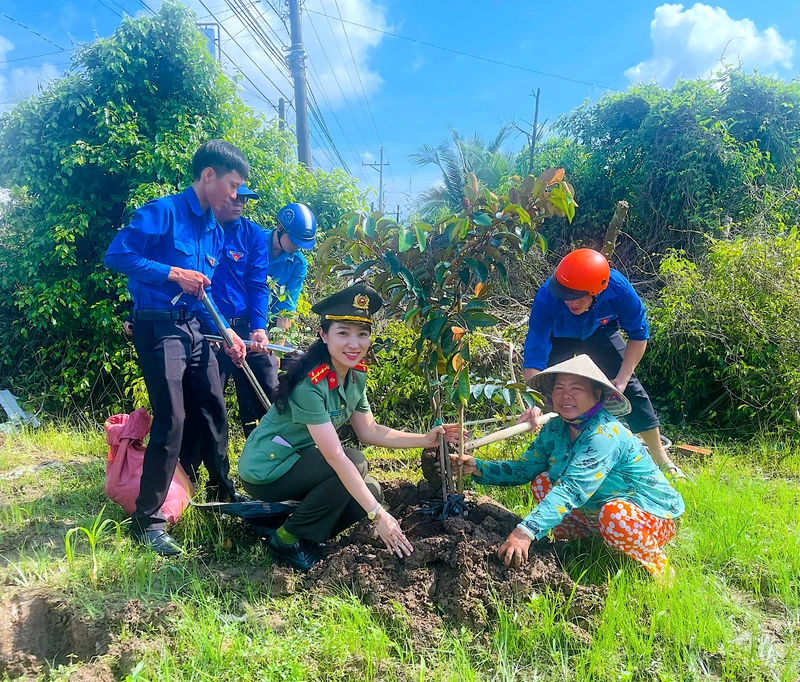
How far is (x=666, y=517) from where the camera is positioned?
2.36 meters

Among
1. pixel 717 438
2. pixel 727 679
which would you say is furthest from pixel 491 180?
pixel 727 679

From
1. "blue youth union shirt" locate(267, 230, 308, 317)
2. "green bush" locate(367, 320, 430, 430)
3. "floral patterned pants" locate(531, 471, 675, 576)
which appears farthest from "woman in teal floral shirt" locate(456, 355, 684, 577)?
"green bush" locate(367, 320, 430, 430)

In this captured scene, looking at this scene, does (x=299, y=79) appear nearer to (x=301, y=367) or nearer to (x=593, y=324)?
(x=593, y=324)

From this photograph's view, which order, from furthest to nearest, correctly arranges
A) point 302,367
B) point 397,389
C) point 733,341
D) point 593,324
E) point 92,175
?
point 92,175, point 733,341, point 397,389, point 593,324, point 302,367

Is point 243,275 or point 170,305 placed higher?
point 243,275

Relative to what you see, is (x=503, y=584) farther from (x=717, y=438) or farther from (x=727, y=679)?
(x=717, y=438)

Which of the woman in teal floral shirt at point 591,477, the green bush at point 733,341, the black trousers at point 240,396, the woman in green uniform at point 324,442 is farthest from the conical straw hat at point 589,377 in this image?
the green bush at point 733,341

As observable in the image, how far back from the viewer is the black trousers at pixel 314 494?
242cm

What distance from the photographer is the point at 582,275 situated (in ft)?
9.50

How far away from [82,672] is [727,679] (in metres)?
2.17

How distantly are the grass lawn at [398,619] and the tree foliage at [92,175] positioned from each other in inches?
108

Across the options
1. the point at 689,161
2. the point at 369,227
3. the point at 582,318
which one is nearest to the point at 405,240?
the point at 369,227

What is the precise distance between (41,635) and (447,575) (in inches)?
64.6

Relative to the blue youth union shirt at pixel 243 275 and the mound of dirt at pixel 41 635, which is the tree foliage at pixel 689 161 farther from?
the mound of dirt at pixel 41 635
